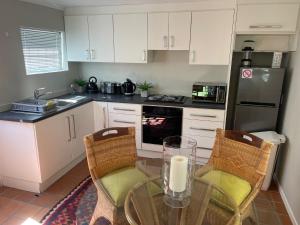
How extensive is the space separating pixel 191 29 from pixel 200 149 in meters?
1.57

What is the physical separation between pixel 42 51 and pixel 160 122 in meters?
1.90

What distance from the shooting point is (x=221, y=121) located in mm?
2896

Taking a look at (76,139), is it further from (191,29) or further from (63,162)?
(191,29)

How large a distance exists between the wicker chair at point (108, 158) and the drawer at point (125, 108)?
107 cm

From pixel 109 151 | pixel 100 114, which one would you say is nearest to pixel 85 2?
pixel 100 114

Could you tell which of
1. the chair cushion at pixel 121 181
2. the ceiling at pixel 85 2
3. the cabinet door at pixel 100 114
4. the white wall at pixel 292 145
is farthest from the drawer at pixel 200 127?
the ceiling at pixel 85 2

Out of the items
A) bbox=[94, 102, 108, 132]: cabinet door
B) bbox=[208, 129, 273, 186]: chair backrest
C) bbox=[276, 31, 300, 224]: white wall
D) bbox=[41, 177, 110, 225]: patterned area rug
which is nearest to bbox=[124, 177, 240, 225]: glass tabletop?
bbox=[208, 129, 273, 186]: chair backrest

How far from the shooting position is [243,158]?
1886 mm

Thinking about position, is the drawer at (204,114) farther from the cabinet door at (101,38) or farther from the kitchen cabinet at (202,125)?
the cabinet door at (101,38)

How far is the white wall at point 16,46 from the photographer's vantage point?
2561mm

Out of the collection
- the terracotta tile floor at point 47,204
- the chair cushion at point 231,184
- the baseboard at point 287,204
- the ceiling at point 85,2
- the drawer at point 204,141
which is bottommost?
the terracotta tile floor at point 47,204

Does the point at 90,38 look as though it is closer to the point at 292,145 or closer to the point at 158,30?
the point at 158,30

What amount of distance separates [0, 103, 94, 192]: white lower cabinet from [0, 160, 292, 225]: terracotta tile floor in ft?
0.33

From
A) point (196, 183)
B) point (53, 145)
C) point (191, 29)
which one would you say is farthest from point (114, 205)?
point (191, 29)
